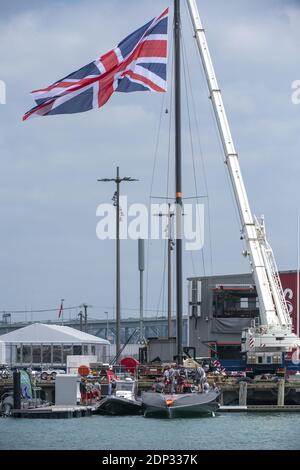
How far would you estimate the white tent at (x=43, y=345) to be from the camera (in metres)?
86.9

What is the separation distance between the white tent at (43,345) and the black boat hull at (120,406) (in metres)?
31.5

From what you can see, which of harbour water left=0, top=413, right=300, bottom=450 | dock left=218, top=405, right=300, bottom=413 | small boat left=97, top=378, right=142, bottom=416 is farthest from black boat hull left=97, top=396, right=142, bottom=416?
dock left=218, top=405, right=300, bottom=413

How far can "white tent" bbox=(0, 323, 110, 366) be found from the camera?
86.9 meters

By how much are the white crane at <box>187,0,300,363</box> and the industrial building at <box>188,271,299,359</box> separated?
9087 mm

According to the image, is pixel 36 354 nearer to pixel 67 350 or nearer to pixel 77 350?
pixel 67 350

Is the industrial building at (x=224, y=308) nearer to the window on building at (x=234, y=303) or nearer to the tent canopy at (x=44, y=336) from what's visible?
the window on building at (x=234, y=303)

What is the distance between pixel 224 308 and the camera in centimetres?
8031

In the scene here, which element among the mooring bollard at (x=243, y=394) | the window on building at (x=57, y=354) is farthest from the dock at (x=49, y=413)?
the window on building at (x=57, y=354)

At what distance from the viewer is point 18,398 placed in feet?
175

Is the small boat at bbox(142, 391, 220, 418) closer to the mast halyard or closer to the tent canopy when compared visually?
the mast halyard

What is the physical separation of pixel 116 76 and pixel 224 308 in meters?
31.1

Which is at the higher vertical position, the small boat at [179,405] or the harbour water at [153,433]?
the small boat at [179,405]

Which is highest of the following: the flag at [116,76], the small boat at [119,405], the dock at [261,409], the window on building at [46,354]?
the flag at [116,76]

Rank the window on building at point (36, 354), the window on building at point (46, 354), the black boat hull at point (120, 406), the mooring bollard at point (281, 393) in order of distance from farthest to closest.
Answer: the window on building at point (36, 354), the window on building at point (46, 354), the mooring bollard at point (281, 393), the black boat hull at point (120, 406)
